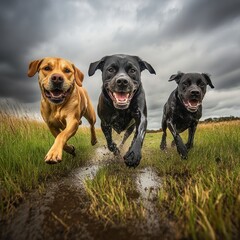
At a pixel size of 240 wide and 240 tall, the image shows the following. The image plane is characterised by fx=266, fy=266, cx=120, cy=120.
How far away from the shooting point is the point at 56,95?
4.53 m

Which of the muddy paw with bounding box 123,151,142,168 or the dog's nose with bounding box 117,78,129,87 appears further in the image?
the dog's nose with bounding box 117,78,129,87

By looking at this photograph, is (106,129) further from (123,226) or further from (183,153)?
(123,226)

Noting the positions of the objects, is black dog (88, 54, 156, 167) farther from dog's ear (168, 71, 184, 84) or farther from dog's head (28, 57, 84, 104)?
dog's ear (168, 71, 184, 84)

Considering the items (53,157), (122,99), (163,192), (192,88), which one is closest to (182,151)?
(192,88)

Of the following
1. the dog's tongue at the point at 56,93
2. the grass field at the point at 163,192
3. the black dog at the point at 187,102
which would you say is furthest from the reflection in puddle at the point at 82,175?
the black dog at the point at 187,102

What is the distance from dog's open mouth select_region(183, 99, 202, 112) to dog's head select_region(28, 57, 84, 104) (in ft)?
9.29

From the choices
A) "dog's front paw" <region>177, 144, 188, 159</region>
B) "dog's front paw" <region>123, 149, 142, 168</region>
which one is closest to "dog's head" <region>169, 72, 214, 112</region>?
"dog's front paw" <region>177, 144, 188, 159</region>

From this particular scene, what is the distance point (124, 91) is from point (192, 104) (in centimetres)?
231

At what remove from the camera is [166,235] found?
208 cm

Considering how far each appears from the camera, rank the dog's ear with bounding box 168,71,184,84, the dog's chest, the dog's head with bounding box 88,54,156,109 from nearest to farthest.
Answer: the dog's head with bounding box 88,54,156,109 < the dog's chest < the dog's ear with bounding box 168,71,184,84

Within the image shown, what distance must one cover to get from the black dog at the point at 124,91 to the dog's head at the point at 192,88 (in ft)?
4.71

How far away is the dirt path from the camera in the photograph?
219cm

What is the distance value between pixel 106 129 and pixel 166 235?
4.16m

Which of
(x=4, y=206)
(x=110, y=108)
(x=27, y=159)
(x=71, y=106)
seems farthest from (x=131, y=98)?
(x=4, y=206)
